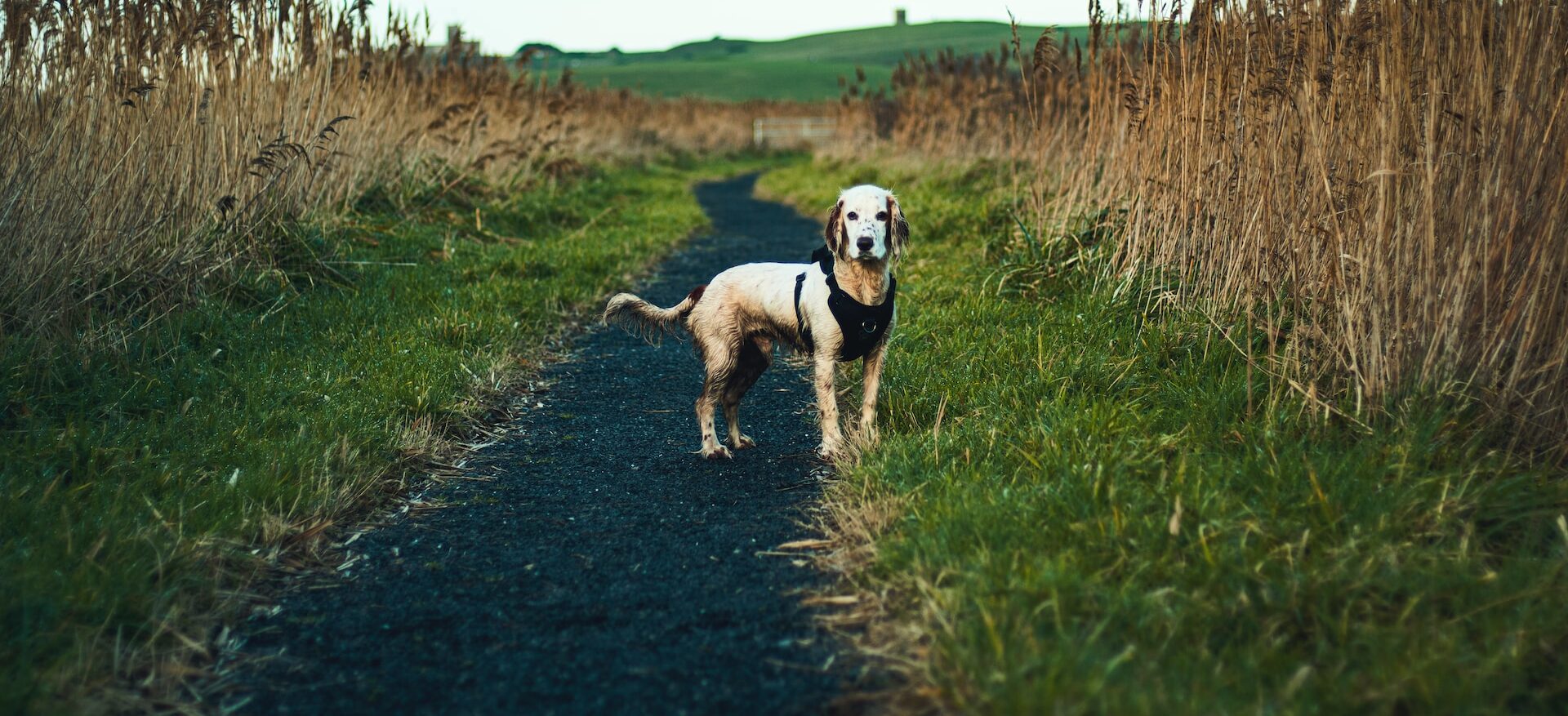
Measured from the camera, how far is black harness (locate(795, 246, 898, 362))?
4.17 meters

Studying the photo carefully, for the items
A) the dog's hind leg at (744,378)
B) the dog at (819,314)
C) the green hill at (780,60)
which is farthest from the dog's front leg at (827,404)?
the green hill at (780,60)

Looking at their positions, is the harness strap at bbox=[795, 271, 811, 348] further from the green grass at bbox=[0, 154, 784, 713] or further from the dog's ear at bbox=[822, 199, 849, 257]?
the green grass at bbox=[0, 154, 784, 713]

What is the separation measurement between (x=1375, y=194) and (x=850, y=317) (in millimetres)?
1916

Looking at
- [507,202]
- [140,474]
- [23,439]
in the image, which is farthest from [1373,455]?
[507,202]

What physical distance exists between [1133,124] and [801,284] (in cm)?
254

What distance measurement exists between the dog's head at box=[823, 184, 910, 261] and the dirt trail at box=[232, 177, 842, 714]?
0.90m

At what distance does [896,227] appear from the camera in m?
4.30

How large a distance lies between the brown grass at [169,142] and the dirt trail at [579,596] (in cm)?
215

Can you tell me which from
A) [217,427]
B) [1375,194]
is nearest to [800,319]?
[1375,194]

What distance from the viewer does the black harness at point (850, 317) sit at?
4.17 meters

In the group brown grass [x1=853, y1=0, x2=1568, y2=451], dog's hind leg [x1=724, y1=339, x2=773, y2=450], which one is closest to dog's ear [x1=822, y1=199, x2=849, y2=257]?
dog's hind leg [x1=724, y1=339, x2=773, y2=450]

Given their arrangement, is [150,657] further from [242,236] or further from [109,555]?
[242,236]

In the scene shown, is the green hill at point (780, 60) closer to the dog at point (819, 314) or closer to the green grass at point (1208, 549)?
the dog at point (819, 314)

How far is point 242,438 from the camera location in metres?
4.00
